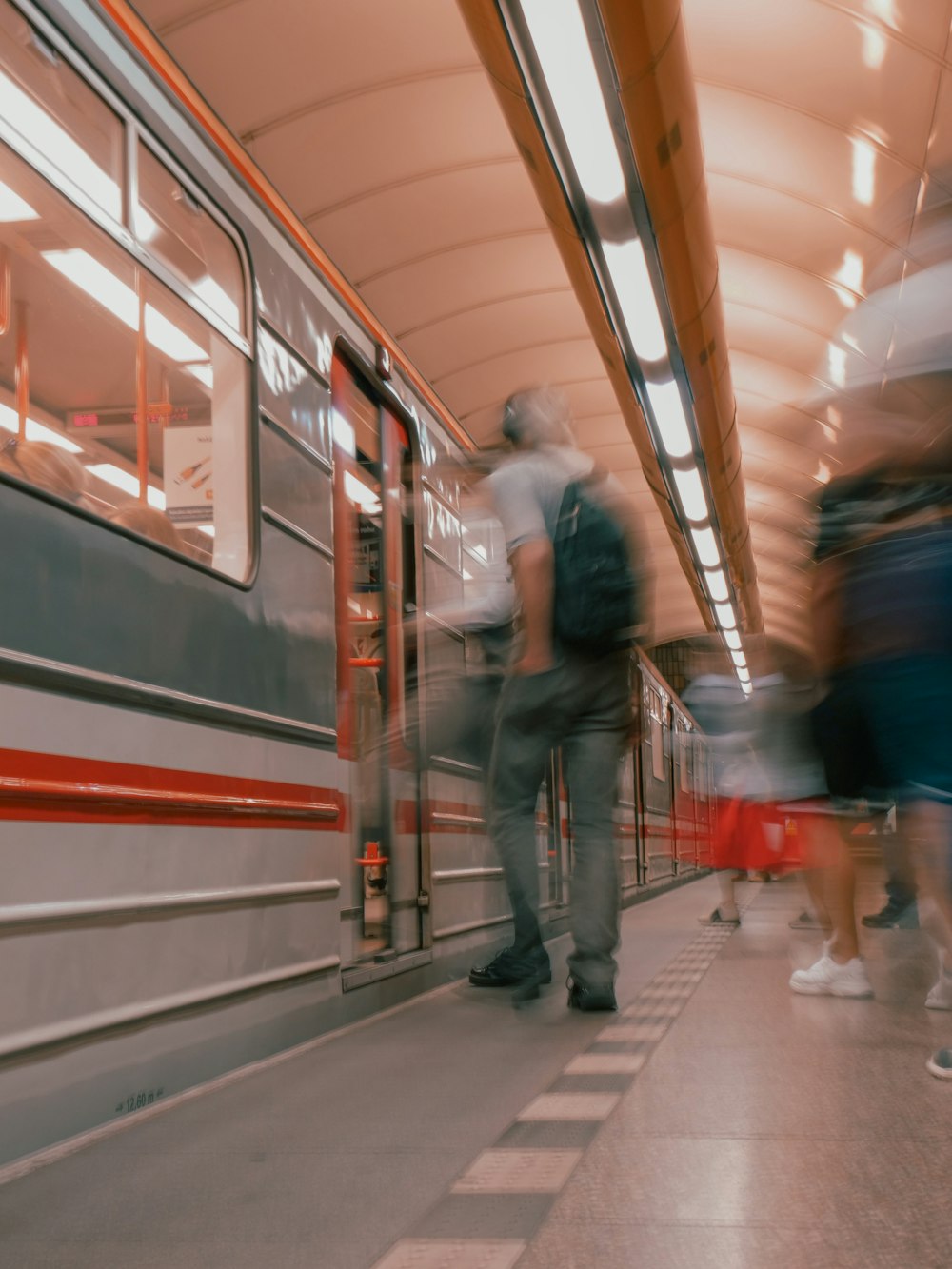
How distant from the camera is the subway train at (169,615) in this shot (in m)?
2.43

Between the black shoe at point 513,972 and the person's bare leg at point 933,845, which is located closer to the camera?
the person's bare leg at point 933,845

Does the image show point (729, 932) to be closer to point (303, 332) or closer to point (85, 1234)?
point (303, 332)

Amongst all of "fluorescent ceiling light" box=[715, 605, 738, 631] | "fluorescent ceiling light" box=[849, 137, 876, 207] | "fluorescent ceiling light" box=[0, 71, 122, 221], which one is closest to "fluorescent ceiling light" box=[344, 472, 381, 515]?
"fluorescent ceiling light" box=[0, 71, 122, 221]

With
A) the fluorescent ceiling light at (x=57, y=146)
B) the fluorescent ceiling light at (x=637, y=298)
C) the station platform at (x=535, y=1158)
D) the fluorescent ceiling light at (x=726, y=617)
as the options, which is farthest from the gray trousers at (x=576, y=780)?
the fluorescent ceiling light at (x=726, y=617)

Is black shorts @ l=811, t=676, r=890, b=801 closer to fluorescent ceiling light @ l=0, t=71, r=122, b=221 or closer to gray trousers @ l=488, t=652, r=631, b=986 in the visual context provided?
gray trousers @ l=488, t=652, r=631, b=986

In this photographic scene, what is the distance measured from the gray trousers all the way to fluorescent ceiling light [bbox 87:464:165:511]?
4.26ft

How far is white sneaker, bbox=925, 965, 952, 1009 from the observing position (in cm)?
397

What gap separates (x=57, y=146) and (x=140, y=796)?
4.20 feet

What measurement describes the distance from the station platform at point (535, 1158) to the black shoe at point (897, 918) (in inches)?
141

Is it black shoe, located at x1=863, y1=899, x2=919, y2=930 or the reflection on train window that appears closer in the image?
black shoe, located at x1=863, y1=899, x2=919, y2=930

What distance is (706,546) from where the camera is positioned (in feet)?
36.7

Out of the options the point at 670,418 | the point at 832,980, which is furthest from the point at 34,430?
the point at 670,418

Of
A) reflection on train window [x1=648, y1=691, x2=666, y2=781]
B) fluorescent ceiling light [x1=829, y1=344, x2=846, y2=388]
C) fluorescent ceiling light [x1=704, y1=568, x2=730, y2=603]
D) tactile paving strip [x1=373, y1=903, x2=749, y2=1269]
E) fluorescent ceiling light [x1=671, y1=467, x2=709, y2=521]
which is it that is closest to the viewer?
tactile paving strip [x1=373, y1=903, x2=749, y2=1269]

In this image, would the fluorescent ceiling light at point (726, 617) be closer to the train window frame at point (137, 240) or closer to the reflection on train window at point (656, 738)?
the reflection on train window at point (656, 738)
